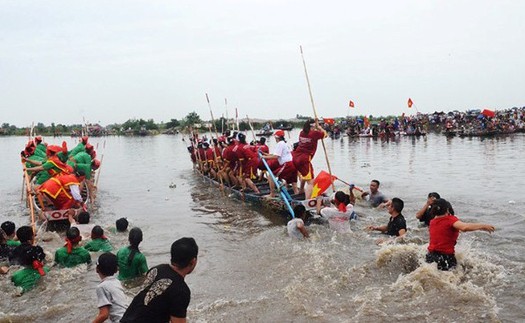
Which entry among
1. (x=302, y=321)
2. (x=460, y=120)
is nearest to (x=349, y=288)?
(x=302, y=321)

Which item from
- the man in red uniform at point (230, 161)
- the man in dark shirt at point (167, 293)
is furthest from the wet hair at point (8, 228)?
the man in red uniform at point (230, 161)

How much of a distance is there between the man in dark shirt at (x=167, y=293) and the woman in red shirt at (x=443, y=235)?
12.6ft

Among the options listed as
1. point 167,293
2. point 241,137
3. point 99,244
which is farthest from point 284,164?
point 167,293

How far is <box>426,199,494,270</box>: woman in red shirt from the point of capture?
19.2 ft

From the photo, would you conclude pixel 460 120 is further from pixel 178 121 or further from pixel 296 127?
pixel 178 121

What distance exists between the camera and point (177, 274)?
3.15 m

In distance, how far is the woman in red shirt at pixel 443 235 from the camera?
5.84 meters

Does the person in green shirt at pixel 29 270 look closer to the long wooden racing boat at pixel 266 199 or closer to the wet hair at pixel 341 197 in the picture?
the wet hair at pixel 341 197

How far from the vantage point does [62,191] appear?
10.5 m

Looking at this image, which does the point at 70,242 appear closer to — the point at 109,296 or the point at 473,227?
the point at 109,296

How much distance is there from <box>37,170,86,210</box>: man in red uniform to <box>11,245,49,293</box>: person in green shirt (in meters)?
4.22

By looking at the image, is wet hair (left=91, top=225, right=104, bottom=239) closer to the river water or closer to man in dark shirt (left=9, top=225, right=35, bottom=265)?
the river water

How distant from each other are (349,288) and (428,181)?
10714mm

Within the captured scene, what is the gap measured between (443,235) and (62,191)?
8.43 meters
